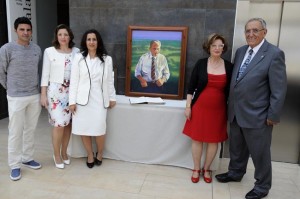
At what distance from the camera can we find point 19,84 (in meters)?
2.48

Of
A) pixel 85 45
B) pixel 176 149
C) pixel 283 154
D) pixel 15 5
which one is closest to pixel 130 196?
pixel 176 149

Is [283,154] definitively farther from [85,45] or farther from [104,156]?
[85,45]

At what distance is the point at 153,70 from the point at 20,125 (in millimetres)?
1565

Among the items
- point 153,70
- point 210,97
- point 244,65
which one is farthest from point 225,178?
point 153,70

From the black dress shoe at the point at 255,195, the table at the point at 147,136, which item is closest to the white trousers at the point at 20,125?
the table at the point at 147,136

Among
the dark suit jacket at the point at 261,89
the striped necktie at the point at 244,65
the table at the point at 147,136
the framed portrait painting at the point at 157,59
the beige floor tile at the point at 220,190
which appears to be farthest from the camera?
the framed portrait painting at the point at 157,59

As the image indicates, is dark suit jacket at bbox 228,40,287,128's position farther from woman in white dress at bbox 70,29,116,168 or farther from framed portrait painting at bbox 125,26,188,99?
woman in white dress at bbox 70,29,116,168

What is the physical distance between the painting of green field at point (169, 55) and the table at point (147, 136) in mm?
270

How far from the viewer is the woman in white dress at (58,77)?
263 cm

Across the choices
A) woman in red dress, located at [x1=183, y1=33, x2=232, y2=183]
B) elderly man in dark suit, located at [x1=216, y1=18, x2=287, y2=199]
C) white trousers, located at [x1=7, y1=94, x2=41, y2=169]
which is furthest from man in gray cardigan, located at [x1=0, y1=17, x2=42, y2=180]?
elderly man in dark suit, located at [x1=216, y1=18, x2=287, y2=199]

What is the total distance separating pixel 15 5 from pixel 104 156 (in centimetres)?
260

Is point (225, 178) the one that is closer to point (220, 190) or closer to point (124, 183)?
point (220, 190)

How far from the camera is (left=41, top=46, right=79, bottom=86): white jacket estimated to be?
8.61 feet

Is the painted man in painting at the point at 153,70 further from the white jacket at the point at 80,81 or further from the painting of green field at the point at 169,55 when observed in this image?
the white jacket at the point at 80,81
